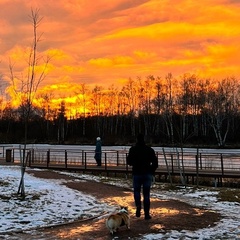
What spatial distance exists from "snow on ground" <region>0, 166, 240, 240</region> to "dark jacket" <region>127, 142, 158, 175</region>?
149 centimetres

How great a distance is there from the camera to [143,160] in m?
8.21

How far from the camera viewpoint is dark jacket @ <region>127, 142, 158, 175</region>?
8195 mm

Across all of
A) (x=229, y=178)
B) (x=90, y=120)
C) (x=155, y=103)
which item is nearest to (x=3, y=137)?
(x=90, y=120)

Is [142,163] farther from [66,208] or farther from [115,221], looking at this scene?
[66,208]

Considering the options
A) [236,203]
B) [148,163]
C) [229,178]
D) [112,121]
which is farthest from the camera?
[112,121]

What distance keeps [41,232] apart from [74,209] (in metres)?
2.52

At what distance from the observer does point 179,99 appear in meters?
75.3

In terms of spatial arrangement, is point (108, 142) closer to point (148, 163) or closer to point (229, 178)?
point (229, 178)

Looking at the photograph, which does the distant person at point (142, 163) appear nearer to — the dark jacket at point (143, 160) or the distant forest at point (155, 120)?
the dark jacket at point (143, 160)

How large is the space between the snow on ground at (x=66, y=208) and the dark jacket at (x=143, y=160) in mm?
1490

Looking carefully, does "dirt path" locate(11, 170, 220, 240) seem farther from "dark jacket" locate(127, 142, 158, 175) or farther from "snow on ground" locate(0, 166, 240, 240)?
"dark jacket" locate(127, 142, 158, 175)

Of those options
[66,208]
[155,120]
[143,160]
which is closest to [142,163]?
[143,160]

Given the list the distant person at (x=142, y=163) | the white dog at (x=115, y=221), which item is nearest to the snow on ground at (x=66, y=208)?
the white dog at (x=115, y=221)

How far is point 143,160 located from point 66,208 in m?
3.17
